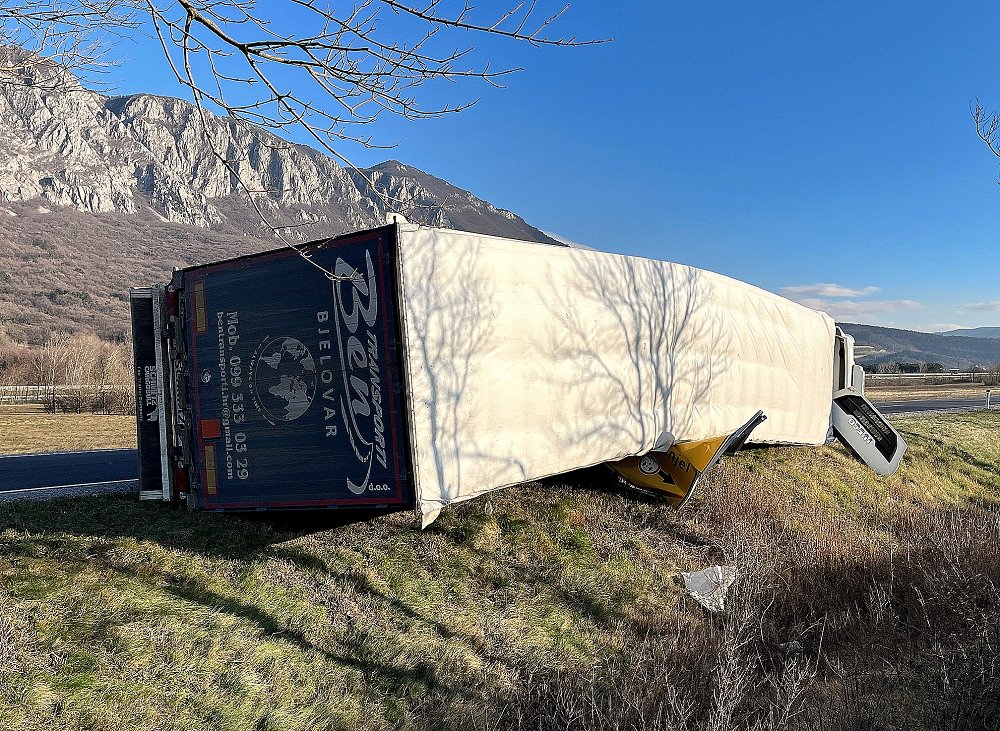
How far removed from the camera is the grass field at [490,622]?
450 cm

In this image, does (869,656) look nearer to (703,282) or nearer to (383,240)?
(703,282)

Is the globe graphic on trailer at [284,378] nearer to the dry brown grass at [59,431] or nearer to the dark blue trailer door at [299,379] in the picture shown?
the dark blue trailer door at [299,379]

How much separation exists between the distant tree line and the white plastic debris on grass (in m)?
22.9

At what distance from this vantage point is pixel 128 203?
166875mm

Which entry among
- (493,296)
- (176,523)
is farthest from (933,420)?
(176,523)

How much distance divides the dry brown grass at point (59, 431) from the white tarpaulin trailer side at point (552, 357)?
37.0 feet

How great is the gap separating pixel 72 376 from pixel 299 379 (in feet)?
102

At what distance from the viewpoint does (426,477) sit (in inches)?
212

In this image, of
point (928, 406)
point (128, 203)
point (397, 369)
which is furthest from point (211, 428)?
point (128, 203)

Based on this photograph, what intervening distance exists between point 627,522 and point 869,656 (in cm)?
346

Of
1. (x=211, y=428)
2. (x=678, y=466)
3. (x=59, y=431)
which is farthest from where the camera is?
(x=59, y=431)

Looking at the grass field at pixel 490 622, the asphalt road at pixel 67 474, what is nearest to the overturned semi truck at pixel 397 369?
the grass field at pixel 490 622

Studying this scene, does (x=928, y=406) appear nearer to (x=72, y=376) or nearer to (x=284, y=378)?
(x=284, y=378)

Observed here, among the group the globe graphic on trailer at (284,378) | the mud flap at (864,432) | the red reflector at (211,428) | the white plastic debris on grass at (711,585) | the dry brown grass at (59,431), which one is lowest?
the white plastic debris on grass at (711,585)
